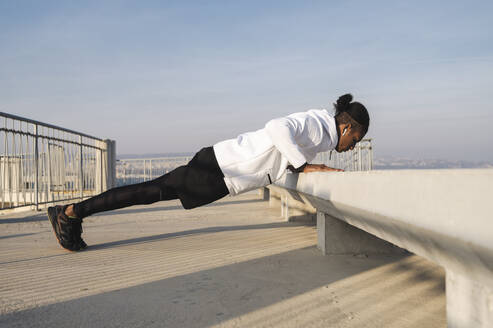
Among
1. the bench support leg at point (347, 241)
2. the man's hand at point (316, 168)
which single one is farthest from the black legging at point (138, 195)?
the bench support leg at point (347, 241)

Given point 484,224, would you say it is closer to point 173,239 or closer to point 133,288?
point 133,288

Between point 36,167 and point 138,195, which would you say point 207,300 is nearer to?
point 138,195

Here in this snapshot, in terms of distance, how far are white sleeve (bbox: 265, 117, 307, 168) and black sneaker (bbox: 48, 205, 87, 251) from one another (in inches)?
77.6

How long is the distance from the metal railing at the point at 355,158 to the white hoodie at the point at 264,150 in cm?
545

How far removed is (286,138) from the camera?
2732 millimetres

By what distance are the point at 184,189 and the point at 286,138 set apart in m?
0.91

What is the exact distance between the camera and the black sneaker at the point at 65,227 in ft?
11.4

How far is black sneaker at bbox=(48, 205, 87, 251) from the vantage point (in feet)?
11.4

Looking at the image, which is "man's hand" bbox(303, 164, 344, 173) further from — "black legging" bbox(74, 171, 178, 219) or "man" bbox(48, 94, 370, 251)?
"black legging" bbox(74, 171, 178, 219)

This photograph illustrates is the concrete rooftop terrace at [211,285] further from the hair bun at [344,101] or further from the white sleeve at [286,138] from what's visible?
the hair bun at [344,101]

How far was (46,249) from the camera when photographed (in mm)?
3715

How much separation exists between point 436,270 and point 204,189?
1801 millimetres

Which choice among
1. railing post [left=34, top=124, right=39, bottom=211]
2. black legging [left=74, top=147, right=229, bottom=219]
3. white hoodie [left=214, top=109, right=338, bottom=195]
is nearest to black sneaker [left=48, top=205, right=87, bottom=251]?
black legging [left=74, top=147, right=229, bottom=219]

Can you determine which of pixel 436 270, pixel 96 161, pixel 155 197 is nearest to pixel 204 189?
pixel 155 197
